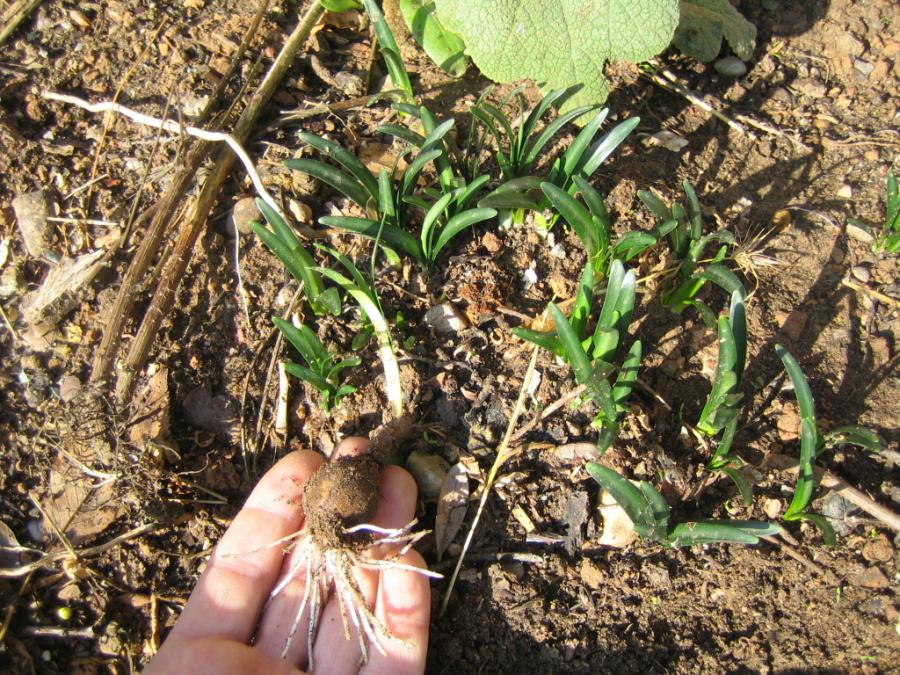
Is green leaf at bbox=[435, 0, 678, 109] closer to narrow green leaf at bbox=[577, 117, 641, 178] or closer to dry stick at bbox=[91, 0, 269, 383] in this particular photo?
narrow green leaf at bbox=[577, 117, 641, 178]

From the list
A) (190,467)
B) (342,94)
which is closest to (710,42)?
(342,94)

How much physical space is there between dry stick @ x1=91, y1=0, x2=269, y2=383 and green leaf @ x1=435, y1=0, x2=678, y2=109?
1.01 m

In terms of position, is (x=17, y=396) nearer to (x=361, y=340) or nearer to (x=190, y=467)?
(x=190, y=467)

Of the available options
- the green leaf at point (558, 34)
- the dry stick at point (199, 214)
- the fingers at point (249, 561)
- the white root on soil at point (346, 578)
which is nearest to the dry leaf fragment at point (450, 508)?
the white root on soil at point (346, 578)

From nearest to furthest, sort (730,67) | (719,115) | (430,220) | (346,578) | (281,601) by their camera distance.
→ (346,578)
(281,601)
(430,220)
(719,115)
(730,67)

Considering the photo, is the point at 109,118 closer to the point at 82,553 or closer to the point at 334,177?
the point at 334,177

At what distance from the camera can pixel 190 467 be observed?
2365mm

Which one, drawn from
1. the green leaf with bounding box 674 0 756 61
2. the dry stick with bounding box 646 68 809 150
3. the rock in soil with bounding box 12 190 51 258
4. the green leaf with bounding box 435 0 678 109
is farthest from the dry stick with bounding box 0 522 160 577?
the green leaf with bounding box 674 0 756 61

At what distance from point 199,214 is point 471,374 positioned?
1174 mm

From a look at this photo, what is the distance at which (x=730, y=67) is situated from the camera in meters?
3.02

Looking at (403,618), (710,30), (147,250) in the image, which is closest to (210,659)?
(403,618)

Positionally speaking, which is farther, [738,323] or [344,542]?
[738,323]

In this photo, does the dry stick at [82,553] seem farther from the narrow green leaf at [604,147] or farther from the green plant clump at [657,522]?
the narrow green leaf at [604,147]

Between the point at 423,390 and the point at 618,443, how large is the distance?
0.68 m
